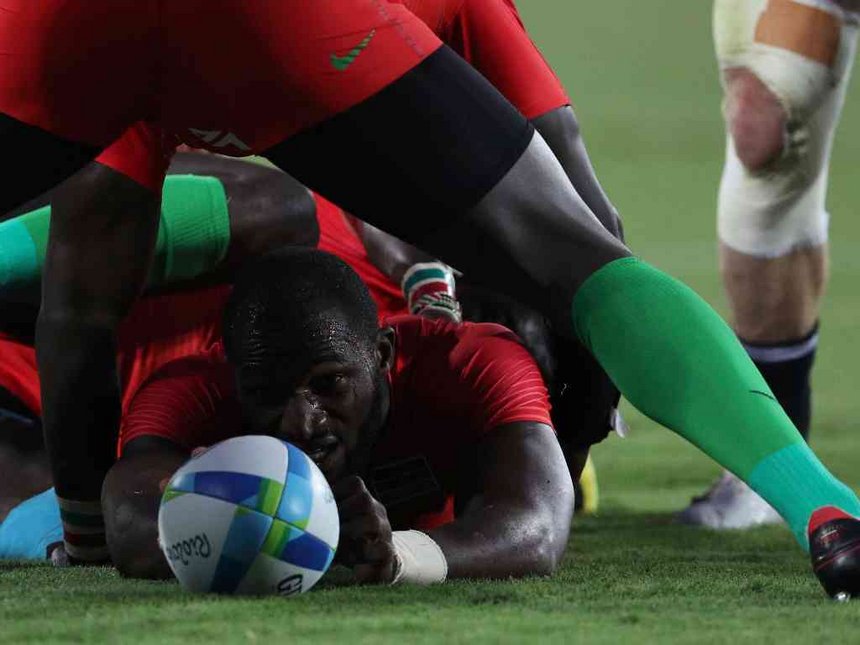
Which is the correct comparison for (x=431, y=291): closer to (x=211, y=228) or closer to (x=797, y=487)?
(x=211, y=228)

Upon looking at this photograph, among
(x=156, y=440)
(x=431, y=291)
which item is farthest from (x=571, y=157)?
(x=156, y=440)

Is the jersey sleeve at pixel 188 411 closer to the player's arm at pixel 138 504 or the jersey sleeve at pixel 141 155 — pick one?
the player's arm at pixel 138 504

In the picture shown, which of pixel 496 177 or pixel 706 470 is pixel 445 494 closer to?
pixel 496 177

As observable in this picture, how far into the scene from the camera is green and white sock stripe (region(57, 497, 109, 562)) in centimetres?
356

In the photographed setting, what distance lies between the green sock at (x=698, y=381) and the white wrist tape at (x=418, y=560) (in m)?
0.45

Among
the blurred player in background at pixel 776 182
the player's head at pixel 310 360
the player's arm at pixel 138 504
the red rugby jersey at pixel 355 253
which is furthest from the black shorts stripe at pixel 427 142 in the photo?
the blurred player in background at pixel 776 182

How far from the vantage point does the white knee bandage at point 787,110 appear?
457 cm

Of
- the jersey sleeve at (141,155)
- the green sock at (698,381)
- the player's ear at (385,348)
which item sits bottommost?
the player's ear at (385,348)

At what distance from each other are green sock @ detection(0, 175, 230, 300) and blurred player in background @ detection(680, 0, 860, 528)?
4.49 feet

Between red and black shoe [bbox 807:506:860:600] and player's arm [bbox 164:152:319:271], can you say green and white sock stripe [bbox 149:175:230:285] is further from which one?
red and black shoe [bbox 807:506:860:600]

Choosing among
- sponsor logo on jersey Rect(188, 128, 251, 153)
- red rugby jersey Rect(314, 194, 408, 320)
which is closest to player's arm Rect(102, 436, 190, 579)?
sponsor logo on jersey Rect(188, 128, 251, 153)

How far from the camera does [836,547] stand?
2.57 meters

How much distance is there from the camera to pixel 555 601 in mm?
2809

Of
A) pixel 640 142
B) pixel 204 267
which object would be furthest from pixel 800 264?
pixel 640 142
